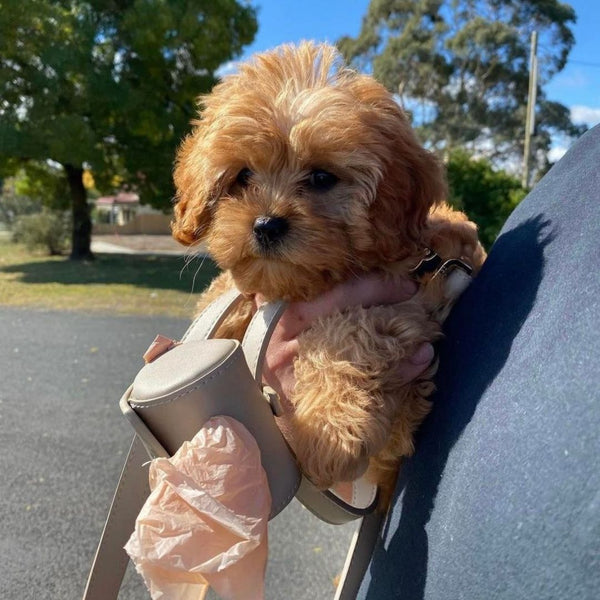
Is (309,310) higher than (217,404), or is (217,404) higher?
(309,310)

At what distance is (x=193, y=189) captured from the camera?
1.85m

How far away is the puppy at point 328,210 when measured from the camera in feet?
4.85

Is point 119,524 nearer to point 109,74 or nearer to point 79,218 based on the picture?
point 109,74

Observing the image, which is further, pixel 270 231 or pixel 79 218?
pixel 79 218

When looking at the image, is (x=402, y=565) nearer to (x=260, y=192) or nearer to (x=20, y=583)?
(x=260, y=192)

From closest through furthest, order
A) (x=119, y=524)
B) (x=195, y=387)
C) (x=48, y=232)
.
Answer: (x=195, y=387) → (x=119, y=524) → (x=48, y=232)

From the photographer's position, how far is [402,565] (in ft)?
4.57

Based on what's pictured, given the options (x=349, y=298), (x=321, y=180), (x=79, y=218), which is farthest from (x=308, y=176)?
(x=79, y=218)

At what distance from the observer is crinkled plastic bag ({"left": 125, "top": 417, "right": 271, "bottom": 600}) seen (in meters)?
1.08

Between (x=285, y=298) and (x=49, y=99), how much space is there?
17.1 metres

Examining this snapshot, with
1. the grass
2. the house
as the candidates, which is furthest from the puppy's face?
the house

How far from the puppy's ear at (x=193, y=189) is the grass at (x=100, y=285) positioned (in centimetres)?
463

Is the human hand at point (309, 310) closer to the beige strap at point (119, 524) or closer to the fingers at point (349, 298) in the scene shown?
the fingers at point (349, 298)

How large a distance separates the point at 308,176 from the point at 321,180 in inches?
1.4
